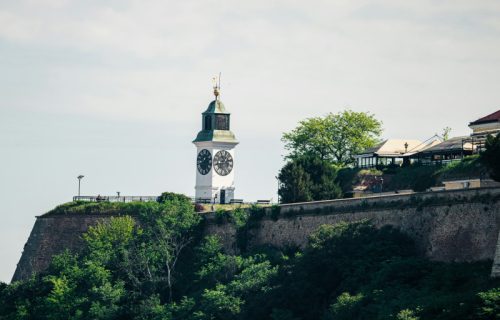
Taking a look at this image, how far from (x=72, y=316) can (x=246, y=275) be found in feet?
47.6

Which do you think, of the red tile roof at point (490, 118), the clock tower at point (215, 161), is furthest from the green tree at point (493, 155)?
the clock tower at point (215, 161)

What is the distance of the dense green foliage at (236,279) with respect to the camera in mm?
67562

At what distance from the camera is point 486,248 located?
69062 mm

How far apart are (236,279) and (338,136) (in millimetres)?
30148

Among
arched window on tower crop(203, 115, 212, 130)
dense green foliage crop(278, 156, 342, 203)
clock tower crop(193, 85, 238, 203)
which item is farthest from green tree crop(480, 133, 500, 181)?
arched window on tower crop(203, 115, 212, 130)

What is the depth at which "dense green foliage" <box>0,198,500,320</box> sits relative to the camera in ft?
222

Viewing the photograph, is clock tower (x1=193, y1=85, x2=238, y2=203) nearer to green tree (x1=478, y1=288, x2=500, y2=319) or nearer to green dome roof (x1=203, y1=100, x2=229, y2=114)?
green dome roof (x1=203, y1=100, x2=229, y2=114)

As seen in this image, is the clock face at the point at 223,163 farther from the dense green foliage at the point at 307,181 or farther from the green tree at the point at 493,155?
the green tree at the point at 493,155

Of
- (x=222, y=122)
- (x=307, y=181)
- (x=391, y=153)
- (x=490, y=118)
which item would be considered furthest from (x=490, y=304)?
(x=222, y=122)

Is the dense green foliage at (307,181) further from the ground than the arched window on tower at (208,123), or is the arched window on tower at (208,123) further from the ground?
the arched window on tower at (208,123)

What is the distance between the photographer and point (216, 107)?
10869 centimetres

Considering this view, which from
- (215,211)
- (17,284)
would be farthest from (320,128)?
(17,284)

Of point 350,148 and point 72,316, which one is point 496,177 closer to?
point 72,316

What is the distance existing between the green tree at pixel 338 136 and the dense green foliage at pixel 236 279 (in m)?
18.7
